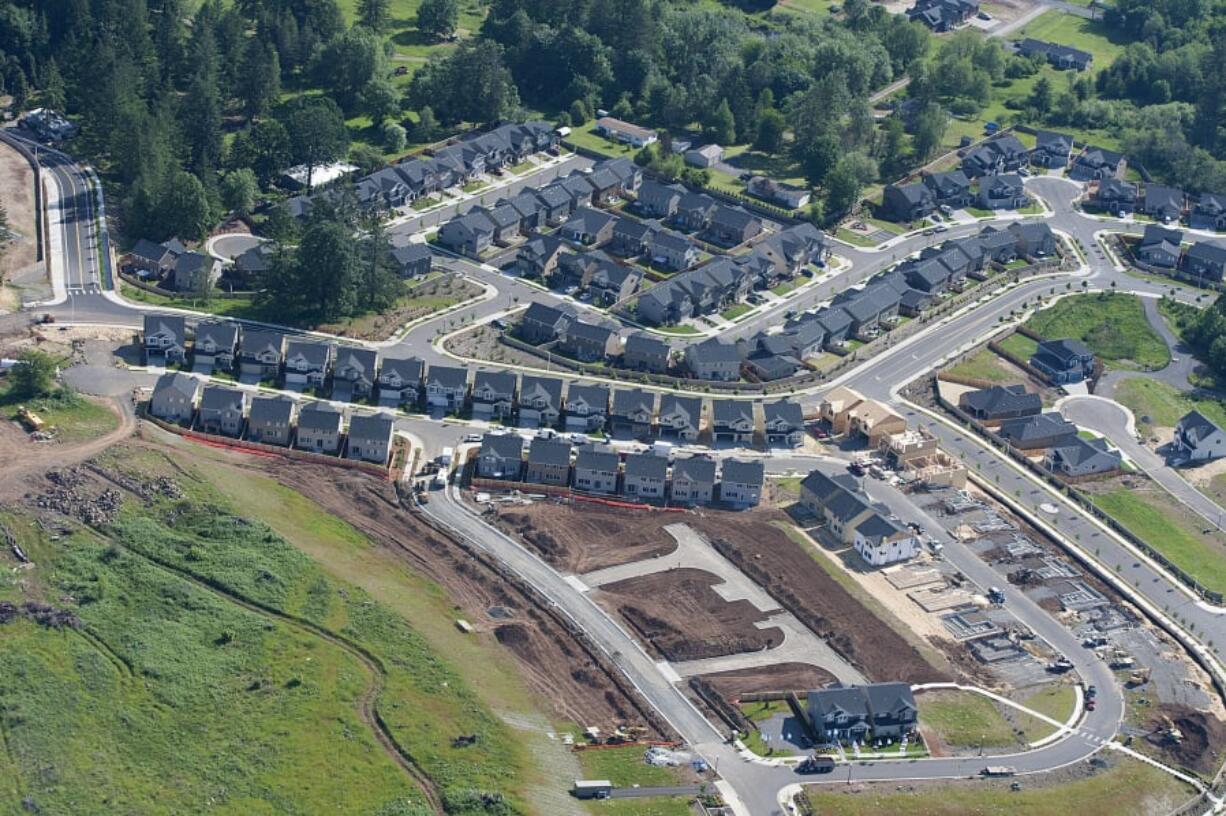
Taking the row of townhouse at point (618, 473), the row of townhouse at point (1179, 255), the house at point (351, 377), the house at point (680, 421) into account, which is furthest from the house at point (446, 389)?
the row of townhouse at point (1179, 255)

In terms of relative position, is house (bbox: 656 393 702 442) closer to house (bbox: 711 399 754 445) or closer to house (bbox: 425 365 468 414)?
house (bbox: 711 399 754 445)

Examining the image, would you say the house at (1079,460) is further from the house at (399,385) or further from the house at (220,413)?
the house at (220,413)

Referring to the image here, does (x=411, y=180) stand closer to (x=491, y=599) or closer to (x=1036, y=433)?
(x=491, y=599)

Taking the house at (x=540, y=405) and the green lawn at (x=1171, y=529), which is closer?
the green lawn at (x=1171, y=529)

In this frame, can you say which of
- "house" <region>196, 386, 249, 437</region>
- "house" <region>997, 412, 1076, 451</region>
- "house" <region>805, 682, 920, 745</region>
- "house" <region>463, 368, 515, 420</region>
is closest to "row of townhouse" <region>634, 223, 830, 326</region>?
"house" <region>463, 368, 515, 420</region>

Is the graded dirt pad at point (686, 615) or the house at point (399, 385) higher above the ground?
the house at point (399, 385)

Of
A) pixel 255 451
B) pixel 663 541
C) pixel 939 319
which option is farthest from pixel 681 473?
pixel 939 319
